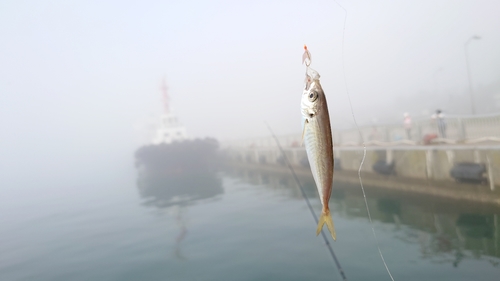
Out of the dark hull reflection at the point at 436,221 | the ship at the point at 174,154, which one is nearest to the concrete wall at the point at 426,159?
the dark hull reflection at the point at 436,221

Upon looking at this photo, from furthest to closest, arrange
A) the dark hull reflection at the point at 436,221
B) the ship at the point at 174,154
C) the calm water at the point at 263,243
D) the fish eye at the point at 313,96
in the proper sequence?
the ship at the point at 174,154 → the dark hull reflection at the point at 436,221 → the calm water at the point at 263,243 → the fish eye at the point at 313,96

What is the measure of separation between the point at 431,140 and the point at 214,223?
9.43 metres

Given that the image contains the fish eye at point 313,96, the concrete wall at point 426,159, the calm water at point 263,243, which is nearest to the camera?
the fish eye at point 313,96

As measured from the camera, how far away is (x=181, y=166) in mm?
41062

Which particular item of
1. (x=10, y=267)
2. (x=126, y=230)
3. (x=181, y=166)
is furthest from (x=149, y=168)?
(x=10, y=267)

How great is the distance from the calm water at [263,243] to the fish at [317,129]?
5.89 m

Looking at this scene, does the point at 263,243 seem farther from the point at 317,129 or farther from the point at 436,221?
the point at 317,129

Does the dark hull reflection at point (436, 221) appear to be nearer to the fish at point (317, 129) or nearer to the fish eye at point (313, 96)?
the fish at point (317, 129)

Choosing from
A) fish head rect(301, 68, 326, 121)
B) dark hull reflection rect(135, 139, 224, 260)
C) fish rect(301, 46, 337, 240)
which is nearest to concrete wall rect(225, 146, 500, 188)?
fish rect(301, 46, 337, 240)

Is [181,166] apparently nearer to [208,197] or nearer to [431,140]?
[208,197]

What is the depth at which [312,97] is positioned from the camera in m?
2.29

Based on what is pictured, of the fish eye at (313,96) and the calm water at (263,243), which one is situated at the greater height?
the fish eye at (313,96)

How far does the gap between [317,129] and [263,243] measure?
870 centimetres

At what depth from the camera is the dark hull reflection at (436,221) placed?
8406 millimetres
